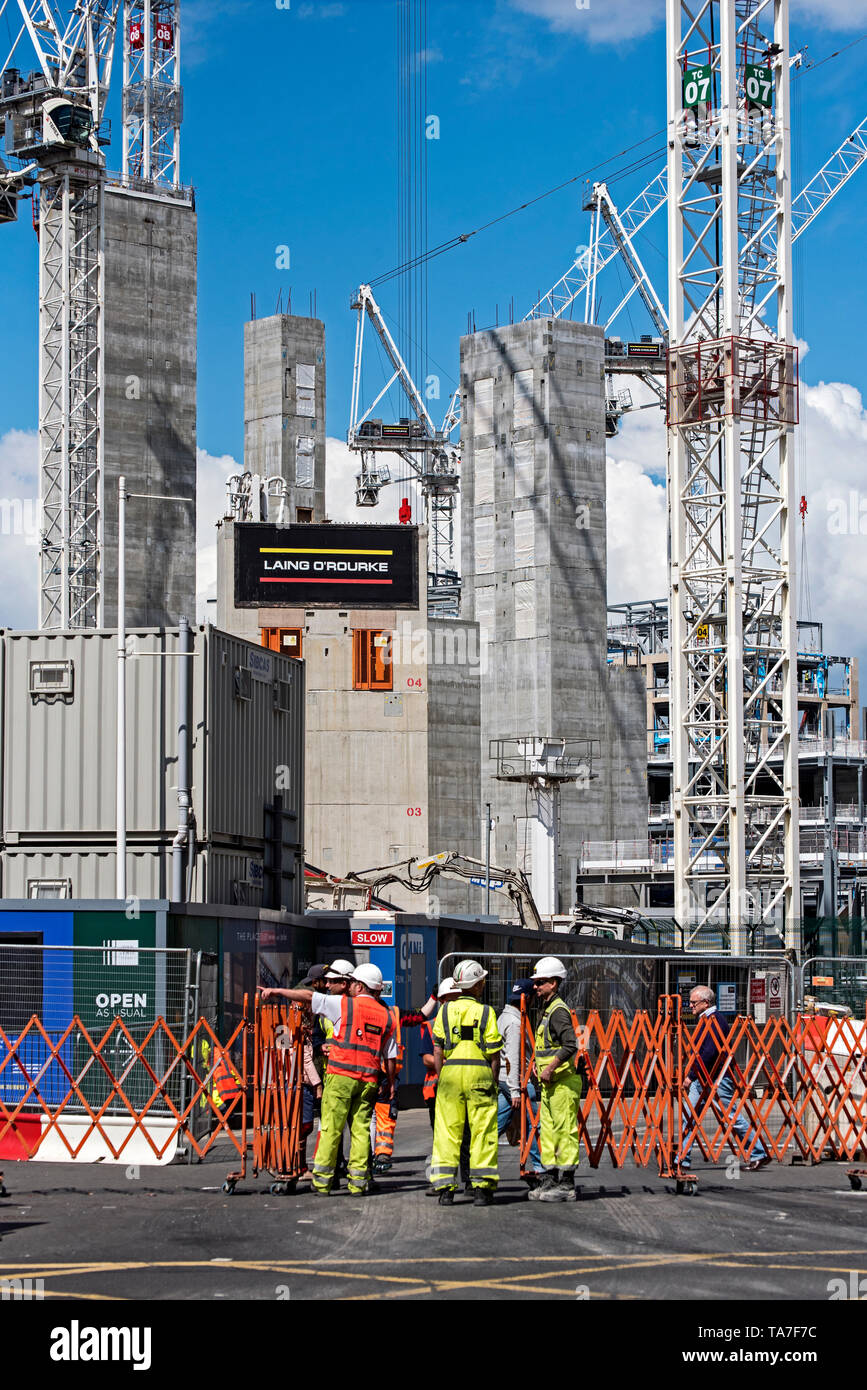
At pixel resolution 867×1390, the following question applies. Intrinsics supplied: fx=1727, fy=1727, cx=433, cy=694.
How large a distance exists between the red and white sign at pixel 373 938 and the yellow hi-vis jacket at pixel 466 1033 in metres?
8.59

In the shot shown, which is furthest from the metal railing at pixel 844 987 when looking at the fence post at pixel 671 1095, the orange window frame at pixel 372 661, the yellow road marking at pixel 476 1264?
the orange window frame at pixel 372 661

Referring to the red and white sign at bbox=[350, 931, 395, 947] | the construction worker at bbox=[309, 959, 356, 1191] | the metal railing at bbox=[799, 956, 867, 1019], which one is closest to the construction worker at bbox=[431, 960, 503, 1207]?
the construction worker at bbox=[309, 959, 356, 1191]

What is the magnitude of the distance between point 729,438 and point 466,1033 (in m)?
38.0

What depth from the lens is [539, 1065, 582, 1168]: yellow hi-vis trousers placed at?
14.0 m

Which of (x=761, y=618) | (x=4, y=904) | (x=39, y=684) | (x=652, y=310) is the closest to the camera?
(x=4, y=904)

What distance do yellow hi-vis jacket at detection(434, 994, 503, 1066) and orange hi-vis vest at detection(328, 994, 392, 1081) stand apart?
53cm

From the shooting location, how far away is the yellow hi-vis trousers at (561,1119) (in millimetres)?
13953

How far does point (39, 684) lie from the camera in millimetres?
22891

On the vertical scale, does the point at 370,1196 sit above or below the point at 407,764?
below

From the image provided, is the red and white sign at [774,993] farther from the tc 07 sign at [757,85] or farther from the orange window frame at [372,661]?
the orange window frame at [372,661]

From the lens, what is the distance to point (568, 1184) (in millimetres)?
13984
